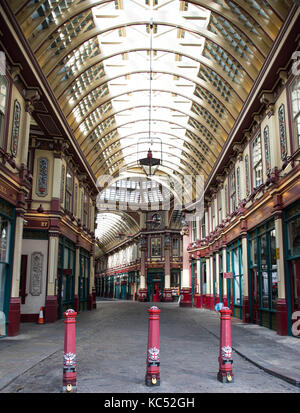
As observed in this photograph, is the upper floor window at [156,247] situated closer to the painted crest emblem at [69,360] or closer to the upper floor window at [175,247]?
the upper floor window at [175,247]

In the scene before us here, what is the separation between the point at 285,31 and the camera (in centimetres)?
1149

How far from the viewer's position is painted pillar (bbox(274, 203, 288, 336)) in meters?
12.8

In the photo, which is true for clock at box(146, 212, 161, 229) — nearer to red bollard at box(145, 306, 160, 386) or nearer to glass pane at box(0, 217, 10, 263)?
glass pane at box(0, 217, 10, 263)

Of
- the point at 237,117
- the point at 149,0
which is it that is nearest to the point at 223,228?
the point at 237,117

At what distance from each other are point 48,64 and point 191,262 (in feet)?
75.6

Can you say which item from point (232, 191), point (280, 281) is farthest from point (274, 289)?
point (232, 191)

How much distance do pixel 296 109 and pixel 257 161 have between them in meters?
4.74

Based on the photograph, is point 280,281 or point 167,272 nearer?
point 280,281

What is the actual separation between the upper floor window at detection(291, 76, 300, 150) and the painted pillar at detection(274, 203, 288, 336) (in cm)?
222

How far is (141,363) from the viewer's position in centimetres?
817

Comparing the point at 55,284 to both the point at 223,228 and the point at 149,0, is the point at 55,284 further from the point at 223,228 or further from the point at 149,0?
the point at 149,0

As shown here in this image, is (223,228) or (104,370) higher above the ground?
(223,228)

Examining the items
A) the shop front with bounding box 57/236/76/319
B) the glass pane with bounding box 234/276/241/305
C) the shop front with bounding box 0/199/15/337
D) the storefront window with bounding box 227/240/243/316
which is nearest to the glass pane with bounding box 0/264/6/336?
the shop front with bounding box 0/199/15/337

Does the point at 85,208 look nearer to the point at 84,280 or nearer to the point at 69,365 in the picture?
the point at 84,280
